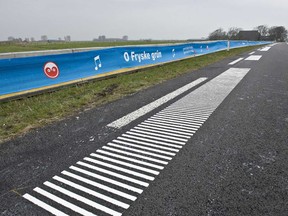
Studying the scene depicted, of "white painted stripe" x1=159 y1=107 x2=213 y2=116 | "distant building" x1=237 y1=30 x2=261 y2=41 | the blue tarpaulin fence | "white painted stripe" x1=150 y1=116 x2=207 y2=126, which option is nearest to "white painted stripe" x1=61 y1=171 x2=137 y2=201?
"white painted stripe" x1=150 y1=116 x2=207 y2=126

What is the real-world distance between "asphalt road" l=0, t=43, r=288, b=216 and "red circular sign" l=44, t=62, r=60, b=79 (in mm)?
2571

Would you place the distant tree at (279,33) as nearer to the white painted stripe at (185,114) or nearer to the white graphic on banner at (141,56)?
the white graphic on banner at (141,56)

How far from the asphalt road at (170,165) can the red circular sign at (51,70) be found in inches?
101

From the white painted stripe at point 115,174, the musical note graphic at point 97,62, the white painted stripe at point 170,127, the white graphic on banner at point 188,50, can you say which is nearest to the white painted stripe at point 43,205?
the white painted stripe at point 115,174

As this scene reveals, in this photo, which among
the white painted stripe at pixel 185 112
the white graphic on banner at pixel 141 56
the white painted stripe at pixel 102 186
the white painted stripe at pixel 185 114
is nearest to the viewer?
the white painted stripe at pixel 102 186

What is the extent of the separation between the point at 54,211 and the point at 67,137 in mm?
1783

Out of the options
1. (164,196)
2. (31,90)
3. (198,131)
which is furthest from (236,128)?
(31,90)

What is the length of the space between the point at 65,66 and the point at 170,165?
18.9 feet

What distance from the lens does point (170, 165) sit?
290cm

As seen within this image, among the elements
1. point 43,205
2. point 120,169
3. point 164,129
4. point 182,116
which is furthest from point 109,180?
point 182,116

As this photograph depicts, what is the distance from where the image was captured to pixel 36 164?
3.01 meters

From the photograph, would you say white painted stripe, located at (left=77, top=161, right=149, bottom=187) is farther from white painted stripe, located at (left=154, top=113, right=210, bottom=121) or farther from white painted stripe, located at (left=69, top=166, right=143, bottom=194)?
white painted stripe, located at (left=154, top=113, right=210, bottom=121)

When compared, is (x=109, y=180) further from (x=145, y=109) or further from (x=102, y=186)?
(x=145, y=109)

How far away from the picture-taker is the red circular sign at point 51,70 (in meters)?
6.92
